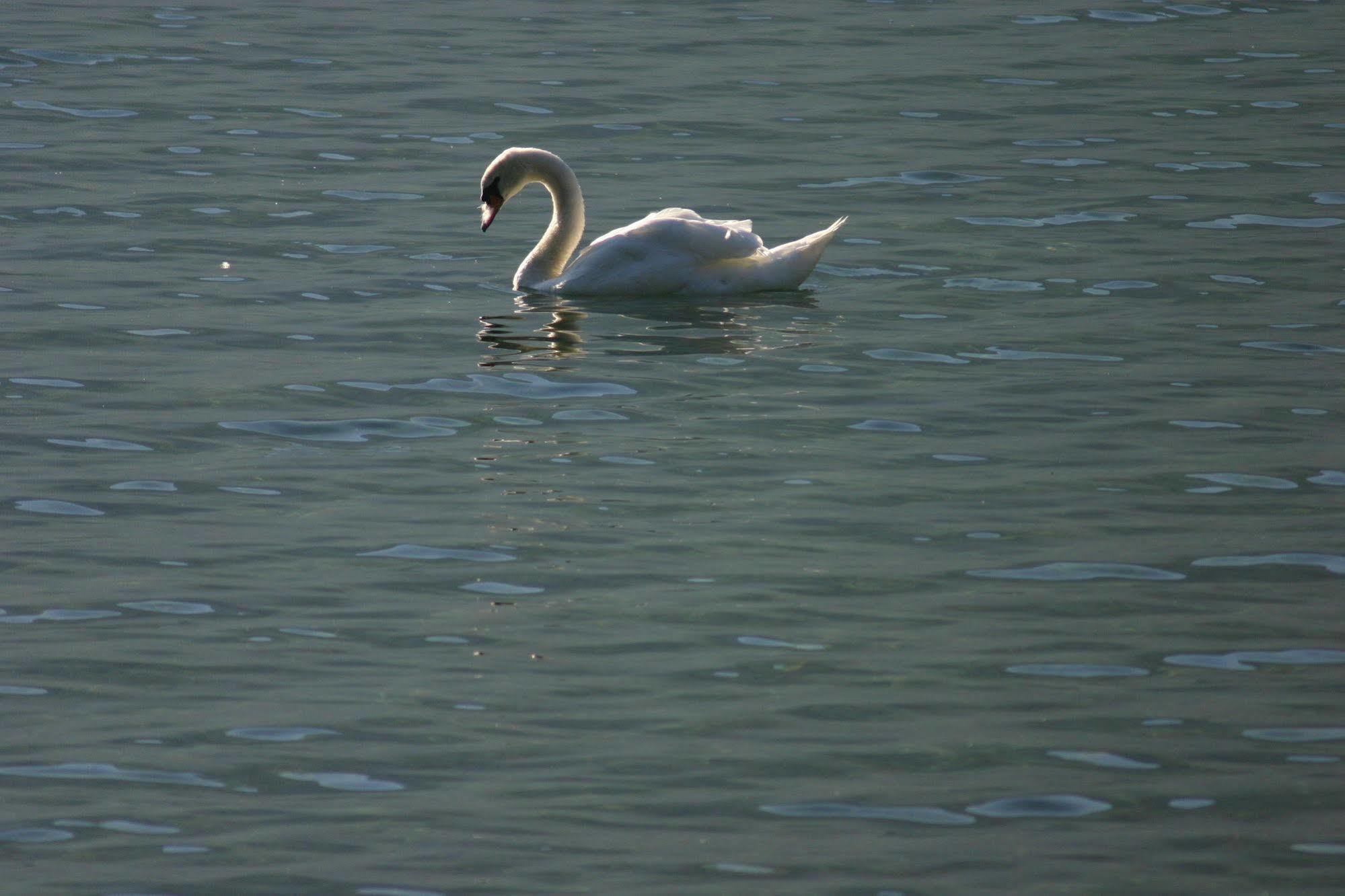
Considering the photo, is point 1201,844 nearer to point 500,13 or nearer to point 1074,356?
point 1074,356

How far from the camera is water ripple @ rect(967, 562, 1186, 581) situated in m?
8.81

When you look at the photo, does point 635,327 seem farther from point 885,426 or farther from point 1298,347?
point 1298,347

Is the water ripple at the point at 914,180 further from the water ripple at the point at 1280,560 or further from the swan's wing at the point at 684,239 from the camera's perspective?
the water ripple at the point at 1280,560

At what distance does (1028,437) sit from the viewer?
1095 cm

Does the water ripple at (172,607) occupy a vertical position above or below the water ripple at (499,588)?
below

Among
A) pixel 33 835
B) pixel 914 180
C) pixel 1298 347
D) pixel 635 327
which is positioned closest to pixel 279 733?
pixel 33 835

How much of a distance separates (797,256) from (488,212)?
8.29 ft

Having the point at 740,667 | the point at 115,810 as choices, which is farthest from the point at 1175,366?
the point at 115,810

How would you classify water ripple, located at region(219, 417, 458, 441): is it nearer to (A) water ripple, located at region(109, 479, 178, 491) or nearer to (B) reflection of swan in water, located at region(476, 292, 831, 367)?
(A) water ripple, located at region(109, 479, 178, 491)

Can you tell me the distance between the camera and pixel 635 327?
1391cm

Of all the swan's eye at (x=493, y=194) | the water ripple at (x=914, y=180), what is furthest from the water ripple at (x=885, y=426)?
the water ripple at (x=914, y=180)

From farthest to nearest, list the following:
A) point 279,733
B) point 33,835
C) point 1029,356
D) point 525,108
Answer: point 525,108, point 1029,356, point 279,733, point 33,835

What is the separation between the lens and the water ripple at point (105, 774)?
7000 millimetres

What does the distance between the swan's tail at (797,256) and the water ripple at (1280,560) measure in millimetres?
5771
